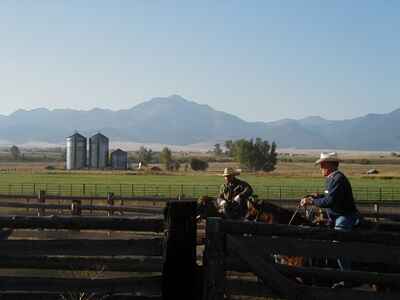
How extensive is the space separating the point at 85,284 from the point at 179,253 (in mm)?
1119

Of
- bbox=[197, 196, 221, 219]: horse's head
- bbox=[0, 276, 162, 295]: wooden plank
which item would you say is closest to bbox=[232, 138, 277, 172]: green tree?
bbox=[197, 196, 221, 219]: horse's head

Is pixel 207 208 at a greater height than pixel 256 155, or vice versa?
pixel 256 155

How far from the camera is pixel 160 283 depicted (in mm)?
5969

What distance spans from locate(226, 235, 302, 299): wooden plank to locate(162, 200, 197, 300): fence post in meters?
0.32

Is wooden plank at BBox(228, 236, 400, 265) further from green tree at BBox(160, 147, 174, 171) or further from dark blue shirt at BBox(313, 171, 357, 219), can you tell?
green tree at BBox(160, 147, 174, 171)

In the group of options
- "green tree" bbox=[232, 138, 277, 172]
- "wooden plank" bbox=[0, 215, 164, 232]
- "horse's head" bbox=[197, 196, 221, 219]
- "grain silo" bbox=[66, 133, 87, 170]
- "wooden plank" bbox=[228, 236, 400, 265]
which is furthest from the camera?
"grain silo" bbox=[66, 133, 87, 170]

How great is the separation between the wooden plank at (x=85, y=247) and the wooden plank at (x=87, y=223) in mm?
305

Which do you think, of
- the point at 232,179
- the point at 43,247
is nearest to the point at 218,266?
the point at 43,247

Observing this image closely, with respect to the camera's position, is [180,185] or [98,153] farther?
[98,153]

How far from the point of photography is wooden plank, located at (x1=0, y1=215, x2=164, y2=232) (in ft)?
18.7

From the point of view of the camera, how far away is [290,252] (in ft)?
18.5

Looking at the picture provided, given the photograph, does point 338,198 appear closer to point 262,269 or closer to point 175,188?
point 262,269

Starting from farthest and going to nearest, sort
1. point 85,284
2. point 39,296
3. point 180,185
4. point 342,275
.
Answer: point 180,185 → point 39,296 → point 85,284 → point 342,275

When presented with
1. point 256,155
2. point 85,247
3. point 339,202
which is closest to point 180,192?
point 339,202
